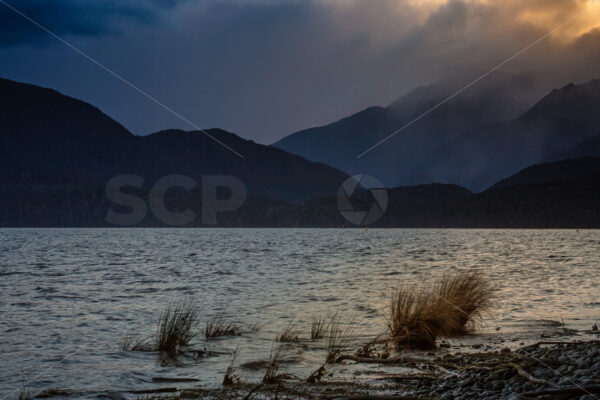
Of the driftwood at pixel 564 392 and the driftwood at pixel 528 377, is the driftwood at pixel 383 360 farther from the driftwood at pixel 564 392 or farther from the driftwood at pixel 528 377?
the driftwood at pixel 564 392

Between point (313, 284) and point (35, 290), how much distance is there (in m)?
12.7

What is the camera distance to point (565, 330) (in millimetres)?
13828

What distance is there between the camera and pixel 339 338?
45.4 ft

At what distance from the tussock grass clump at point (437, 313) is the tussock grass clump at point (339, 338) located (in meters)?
1.05

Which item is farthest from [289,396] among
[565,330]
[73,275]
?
[73,275]

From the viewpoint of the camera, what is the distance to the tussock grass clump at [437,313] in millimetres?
12531

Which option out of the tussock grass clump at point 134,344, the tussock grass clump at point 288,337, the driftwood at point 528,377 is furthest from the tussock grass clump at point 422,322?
the tussock grass clump at point 134,344

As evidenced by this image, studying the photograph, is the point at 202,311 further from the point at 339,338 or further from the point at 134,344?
the point at 339,338

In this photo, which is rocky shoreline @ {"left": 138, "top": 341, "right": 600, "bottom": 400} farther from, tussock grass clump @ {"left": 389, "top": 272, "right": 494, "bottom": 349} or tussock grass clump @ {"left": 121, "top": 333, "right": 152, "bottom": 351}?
tussock grass clump @ {"left": 121, "top": 333, "right": 152, "bottom": 351}

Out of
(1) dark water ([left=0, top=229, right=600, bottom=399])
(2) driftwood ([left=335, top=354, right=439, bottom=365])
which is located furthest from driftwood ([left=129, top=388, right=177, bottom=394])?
(2) driftwood ([left=335, top=354, right=439, bottom=365])

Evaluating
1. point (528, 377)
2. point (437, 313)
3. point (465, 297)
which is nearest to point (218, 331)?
point (437, 313)

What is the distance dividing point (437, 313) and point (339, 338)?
2.44 meters

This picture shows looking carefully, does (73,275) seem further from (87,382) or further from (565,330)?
(565,330)

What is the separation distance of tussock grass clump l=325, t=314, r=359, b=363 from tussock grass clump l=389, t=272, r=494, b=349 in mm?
1049
